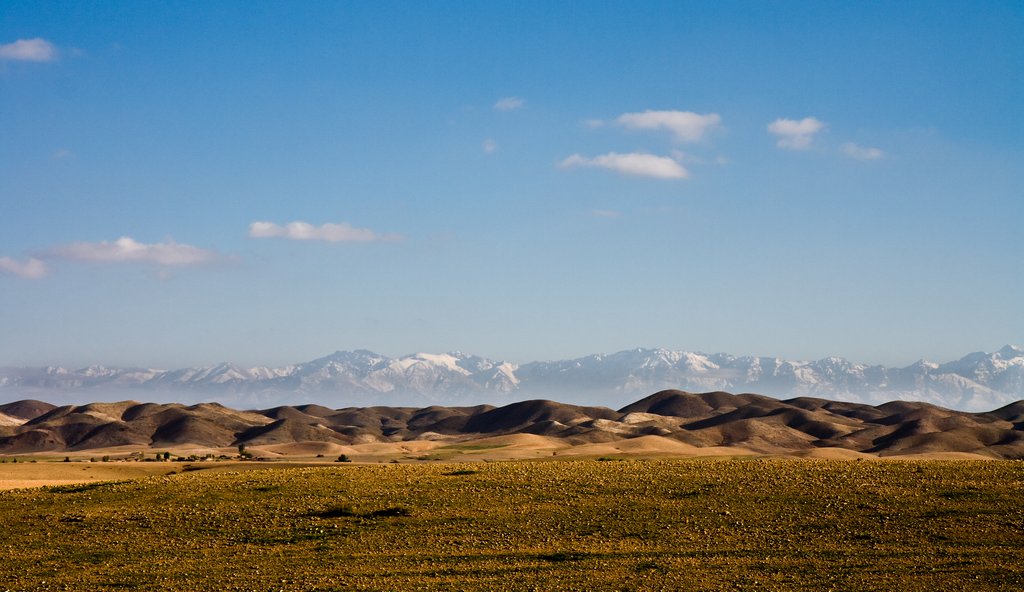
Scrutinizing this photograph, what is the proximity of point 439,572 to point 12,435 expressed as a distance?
193206mm

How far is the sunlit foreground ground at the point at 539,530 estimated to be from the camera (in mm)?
31000

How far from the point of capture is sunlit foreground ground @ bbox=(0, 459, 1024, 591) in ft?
102

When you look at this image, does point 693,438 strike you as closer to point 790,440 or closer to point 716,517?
point 790,440

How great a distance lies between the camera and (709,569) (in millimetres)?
31469

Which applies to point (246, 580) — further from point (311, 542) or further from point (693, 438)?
point (693, 438)

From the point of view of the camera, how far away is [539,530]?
123ft

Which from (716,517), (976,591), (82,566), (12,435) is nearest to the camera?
(976,591)

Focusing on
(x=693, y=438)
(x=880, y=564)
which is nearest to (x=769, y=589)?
(x=880, y=564)

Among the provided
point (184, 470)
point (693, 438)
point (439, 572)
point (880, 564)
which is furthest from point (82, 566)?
point (693, 438)

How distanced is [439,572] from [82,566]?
1223 cm

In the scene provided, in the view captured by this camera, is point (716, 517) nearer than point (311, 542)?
No

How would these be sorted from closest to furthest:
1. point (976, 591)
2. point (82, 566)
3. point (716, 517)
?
point (976, 591) < point (82, 566) < point (716, 517)

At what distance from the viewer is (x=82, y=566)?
1326 inches

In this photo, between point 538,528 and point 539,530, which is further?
point 538,528
